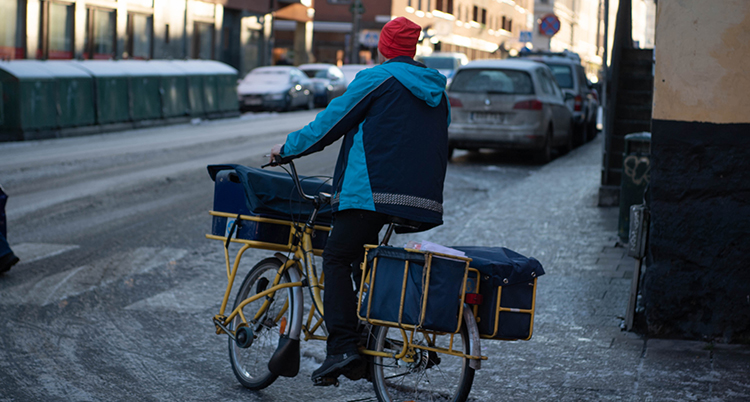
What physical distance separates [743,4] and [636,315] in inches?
73.3

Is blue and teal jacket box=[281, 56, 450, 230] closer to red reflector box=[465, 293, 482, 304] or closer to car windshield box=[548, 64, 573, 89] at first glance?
red reflector box=[465, 293, 482, 304]

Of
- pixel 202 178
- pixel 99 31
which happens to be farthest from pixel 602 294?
pixel 99 31

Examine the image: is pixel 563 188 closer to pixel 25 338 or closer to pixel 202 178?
pixel 202 178

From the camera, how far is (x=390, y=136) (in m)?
3.86

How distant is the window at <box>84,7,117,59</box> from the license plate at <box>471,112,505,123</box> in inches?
761

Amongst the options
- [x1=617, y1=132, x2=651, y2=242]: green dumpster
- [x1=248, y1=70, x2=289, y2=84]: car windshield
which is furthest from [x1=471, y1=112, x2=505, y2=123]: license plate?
[x1=248, y1=70, x2=289, y2=84]: car windshield

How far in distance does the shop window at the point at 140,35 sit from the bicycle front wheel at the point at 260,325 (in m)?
29.5

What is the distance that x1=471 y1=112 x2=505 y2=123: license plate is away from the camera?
47.3 feet

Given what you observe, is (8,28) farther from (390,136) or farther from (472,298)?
(472,298)

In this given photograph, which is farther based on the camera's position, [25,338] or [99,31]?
[99,31]

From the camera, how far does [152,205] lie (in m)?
10.3

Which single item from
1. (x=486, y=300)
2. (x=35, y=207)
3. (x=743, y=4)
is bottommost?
(x=35, y=207)

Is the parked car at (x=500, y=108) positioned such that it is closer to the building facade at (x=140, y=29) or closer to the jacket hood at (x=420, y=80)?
the jacket hood at (x=420, y=80)

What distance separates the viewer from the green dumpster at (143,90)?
21141mm
